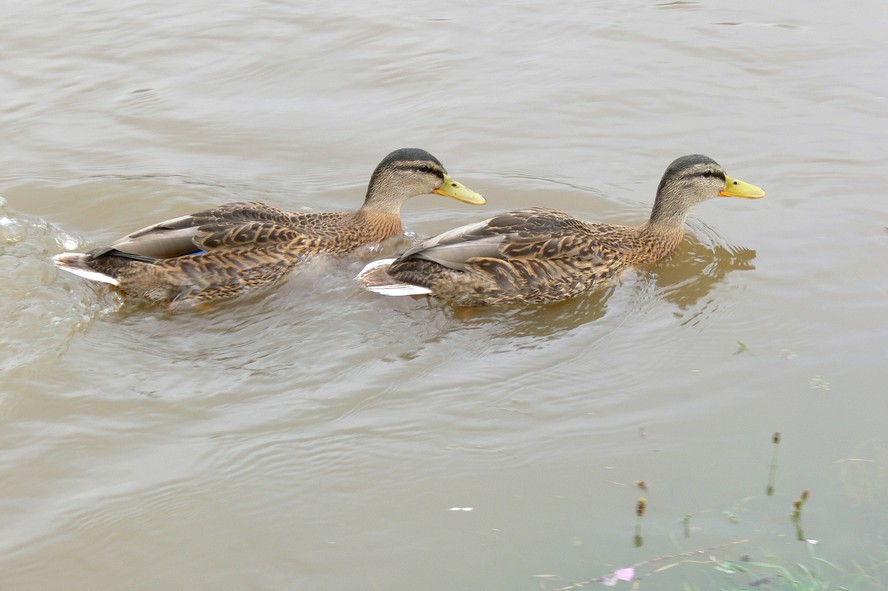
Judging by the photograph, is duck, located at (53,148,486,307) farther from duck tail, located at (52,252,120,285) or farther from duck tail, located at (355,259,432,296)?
duck tail, located at (355,259,432,296)

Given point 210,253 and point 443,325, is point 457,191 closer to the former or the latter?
point 443,325

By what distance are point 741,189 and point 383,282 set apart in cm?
274

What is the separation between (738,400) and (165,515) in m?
2.96

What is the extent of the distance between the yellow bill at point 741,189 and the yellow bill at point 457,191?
179 cm

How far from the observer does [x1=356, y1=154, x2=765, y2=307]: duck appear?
23.2 feet

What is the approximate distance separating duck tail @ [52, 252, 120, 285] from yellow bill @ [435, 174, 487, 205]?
2530mm

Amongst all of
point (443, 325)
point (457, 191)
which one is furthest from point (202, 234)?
point (457, 191)

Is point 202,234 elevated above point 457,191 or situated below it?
below

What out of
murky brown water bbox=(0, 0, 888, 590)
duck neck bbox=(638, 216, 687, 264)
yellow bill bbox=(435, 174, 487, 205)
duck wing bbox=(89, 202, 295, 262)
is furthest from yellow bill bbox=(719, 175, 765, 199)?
duck wing bbox=(89, 202, 295, 262)

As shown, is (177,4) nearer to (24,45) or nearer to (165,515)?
(24,45)

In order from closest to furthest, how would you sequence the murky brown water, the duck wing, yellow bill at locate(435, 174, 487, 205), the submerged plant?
the murky brown water → the submerged plant → the duck wing → yellow bill at locate(435, 174, 487, 205)

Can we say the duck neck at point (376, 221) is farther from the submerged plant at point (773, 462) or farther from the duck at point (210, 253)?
the submerged plant at point (773, 462)

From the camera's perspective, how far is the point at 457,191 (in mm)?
8102

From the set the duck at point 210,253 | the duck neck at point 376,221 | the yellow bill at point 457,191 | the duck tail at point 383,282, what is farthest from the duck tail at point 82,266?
the yellow bill at point 457,191
